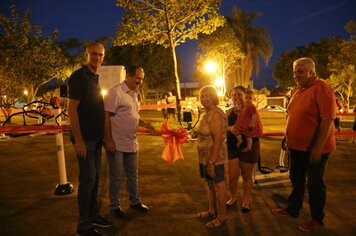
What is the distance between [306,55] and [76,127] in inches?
1927

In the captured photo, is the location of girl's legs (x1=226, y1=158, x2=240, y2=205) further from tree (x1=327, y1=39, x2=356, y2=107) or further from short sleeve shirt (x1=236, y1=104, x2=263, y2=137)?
tree (x1=327, y1=39, x2=356, y2=107)

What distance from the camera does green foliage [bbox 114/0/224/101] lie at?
51.8ft

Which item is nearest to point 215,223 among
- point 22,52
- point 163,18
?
point 163,18

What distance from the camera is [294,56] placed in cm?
5047

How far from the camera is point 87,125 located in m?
3.68

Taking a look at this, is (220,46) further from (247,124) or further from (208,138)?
(208,138)

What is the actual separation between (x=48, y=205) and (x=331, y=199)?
14.3ft

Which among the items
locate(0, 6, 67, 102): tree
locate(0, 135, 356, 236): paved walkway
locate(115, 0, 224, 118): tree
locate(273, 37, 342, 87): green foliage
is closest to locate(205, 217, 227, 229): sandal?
locate(0, 135, 356, 236): paved walkway

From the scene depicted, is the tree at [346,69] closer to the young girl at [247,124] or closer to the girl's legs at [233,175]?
the young girl at [247,124]

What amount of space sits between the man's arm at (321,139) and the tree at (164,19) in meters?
12.5

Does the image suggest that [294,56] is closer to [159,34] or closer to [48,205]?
[159,34]

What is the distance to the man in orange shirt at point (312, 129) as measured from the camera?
370cm

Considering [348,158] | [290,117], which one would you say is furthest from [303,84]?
[348,158]

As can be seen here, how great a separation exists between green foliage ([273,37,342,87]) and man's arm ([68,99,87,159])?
40.1 m
